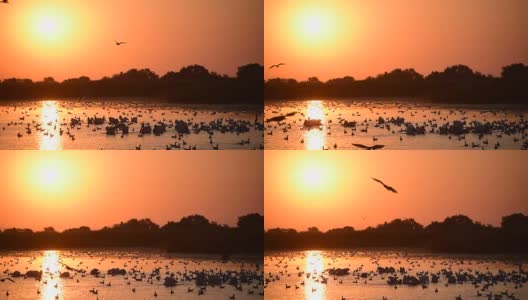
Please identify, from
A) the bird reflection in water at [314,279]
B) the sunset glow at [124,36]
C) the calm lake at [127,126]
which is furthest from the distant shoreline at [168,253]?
the sunset glow at [124,36]

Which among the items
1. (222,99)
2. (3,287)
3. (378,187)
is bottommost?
(3,287)

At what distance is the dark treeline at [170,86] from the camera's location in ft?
18.8

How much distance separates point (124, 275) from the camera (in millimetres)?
5699

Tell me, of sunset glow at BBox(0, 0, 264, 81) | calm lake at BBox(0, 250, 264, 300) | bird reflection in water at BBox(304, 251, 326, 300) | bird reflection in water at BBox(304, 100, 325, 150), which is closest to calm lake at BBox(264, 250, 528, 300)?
bird reflection in water at BBox(304, 251, 326, 300)

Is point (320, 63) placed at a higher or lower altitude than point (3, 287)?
higher

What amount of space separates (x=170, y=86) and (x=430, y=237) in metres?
1.34

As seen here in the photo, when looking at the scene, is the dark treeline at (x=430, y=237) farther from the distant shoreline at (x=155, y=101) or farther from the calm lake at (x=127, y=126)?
the distant shoreline at (x=155, y=101)

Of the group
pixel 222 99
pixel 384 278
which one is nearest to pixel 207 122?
pixel 222 99

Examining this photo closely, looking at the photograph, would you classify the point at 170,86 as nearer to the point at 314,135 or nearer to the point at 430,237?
the point at 314,135

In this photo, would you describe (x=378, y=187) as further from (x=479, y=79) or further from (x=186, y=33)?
(x=186, y=33)

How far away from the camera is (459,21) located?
575 cm

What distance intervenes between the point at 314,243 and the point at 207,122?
0.72m

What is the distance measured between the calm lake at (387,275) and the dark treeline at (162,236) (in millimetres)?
152

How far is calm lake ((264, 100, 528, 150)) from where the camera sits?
572cm
